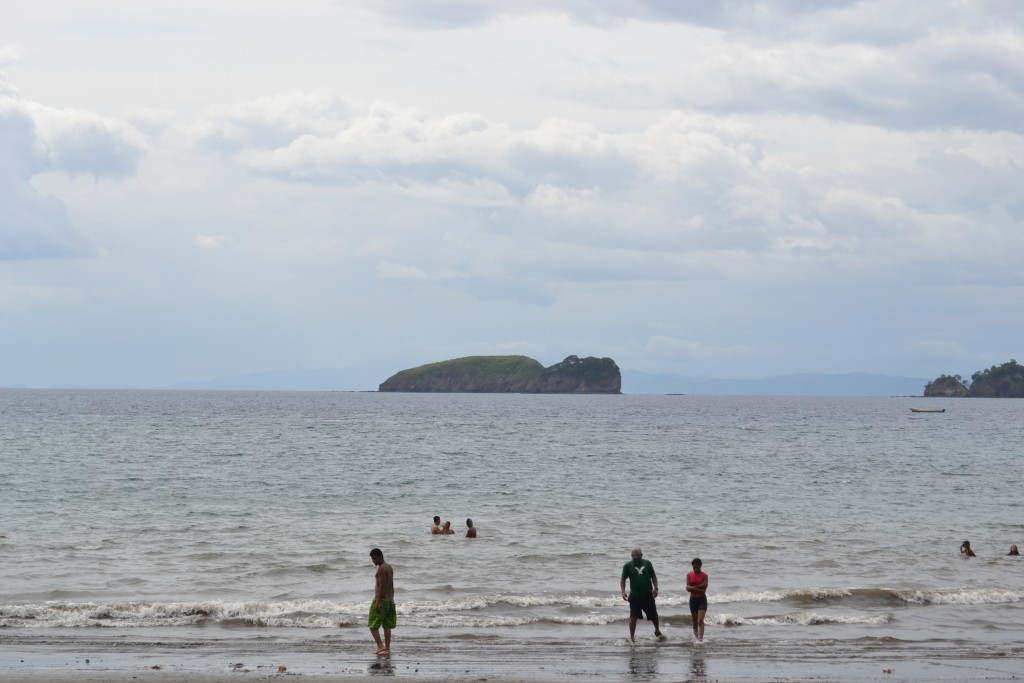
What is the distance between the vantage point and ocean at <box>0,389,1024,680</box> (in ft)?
63.6

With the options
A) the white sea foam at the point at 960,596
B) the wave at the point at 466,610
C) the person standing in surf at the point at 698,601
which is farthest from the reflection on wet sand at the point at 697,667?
the white sea foam at the point at 960,596

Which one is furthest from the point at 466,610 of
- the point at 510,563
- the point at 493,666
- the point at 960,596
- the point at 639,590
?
the point at 960,596

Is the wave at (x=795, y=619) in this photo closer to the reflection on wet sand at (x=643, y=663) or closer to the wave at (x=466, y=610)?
the wave at (x=466, y=610)

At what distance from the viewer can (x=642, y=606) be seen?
67.8ft

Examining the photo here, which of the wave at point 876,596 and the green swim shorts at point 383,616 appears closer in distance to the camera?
the green swim shorts at point 383,616

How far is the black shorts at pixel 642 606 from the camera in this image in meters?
20.6

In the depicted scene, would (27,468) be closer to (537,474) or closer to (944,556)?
(537,474)

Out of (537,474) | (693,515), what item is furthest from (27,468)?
(693,515)

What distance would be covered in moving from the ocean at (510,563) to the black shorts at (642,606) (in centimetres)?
58

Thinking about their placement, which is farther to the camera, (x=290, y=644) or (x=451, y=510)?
(x=451, y=510)

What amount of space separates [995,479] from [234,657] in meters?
51.3

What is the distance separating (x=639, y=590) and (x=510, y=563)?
10448mm

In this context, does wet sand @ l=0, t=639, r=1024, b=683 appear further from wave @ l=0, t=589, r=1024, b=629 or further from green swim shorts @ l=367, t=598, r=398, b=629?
wave @ l=0, t=589, r=1024, b=629

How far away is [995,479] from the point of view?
2317 inches
